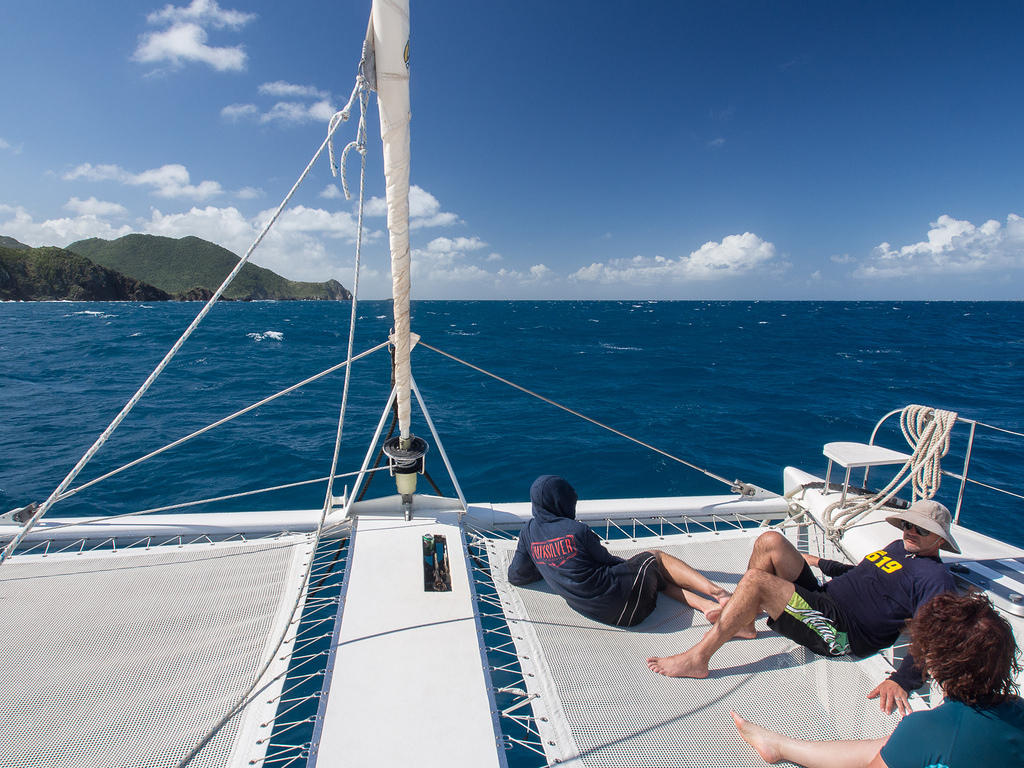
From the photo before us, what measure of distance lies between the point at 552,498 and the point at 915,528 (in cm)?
219

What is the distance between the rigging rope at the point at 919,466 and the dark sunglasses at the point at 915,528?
1.76ft

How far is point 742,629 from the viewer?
2.88 m

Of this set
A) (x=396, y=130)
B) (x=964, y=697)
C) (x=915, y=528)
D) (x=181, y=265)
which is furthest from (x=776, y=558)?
(x=181, y=265)

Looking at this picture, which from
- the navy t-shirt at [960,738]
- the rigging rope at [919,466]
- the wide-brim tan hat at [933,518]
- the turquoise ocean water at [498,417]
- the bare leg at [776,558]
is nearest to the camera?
the navy t-shirt at [960,738]

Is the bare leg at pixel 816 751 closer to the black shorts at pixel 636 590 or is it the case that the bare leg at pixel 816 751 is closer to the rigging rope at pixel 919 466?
the black shorts at pixel 636 590

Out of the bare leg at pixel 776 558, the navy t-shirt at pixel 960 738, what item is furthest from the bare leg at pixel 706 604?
the navy t-shirt at pixel 960 738

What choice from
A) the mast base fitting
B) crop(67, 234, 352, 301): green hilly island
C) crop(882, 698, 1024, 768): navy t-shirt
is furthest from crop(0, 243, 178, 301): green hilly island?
crop(882, 698, 1024, 768): navy t-shirt

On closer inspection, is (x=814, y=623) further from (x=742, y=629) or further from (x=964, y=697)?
(x=964, y=697)

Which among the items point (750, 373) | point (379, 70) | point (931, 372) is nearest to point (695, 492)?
point (379, 70)

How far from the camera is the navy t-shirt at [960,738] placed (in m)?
1.58

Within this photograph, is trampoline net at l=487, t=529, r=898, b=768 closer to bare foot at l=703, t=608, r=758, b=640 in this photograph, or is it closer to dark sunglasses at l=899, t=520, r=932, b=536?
bare foot at l=703, t=608, r=758, b=640

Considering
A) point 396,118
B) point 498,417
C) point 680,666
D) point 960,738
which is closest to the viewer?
point 960,738

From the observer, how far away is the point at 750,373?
20.4 meters

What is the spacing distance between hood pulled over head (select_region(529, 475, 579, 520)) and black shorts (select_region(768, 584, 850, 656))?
4.35ft
